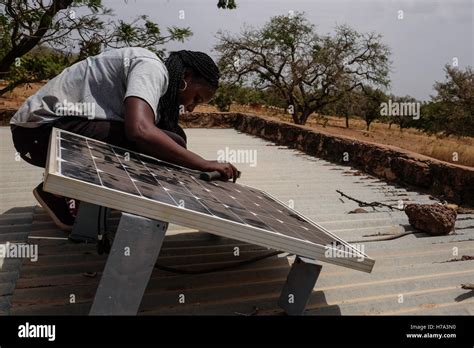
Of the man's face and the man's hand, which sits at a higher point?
the man's face

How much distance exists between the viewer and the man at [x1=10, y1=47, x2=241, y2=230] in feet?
8.61

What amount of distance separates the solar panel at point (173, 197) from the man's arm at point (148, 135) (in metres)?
0.09

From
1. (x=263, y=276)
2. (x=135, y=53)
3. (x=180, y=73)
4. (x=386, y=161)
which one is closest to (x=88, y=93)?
(x=135, y=53)

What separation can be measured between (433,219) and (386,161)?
2.52 m

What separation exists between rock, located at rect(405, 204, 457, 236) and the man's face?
2166mm

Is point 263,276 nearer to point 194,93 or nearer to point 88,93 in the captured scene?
point 194,93

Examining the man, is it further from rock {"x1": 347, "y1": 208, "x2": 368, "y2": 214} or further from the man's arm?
rock {"x1": 347, "y1": 208, "x2": 368, "y2": 214}

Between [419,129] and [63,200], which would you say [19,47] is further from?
[419,129]

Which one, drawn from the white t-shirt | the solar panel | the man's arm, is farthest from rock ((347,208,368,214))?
the white t-shirt

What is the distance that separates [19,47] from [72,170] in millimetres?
9111

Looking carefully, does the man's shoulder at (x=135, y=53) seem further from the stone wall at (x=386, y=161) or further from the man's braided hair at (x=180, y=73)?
the stone wall at (x=386, y=161)

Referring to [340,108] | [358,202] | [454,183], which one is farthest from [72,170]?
[340,108]

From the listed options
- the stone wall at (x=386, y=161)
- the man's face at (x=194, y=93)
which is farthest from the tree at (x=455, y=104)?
the man's face at (x=194, y=93)

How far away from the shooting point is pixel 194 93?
3.14 metres
